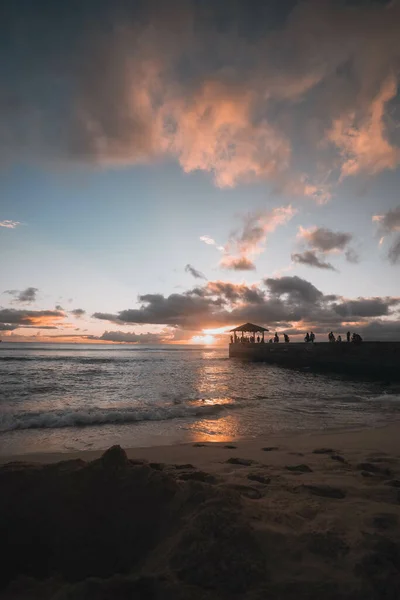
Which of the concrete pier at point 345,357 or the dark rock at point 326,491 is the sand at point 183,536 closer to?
the dark rock at point 326,491

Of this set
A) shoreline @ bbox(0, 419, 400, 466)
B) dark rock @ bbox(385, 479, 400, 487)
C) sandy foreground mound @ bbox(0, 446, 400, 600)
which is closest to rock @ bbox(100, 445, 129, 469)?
sandy foreground mound @ bbox(0, 446, 400, 600)

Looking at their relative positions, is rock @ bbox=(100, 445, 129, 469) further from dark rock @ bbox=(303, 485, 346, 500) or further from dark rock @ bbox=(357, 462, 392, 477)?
dark rock @ bbox=(357, 462, 392, 477)

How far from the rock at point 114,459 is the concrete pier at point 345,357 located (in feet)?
93.3

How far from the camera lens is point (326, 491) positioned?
Answer: 3.48m

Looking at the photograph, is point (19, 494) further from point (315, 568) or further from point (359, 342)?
point (359, 342)

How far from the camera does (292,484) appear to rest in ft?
12.1

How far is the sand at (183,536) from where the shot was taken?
5.86 feet

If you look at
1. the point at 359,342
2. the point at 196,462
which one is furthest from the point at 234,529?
the point at 359,342

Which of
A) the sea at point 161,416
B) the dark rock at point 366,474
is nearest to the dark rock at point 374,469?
the dark rock at point 366,474

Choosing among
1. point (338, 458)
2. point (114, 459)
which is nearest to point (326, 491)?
point (338, 458)

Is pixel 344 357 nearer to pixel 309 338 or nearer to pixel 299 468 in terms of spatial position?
pixel 309 338

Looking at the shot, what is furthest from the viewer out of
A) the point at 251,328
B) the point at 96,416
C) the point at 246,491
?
the point at 251,328

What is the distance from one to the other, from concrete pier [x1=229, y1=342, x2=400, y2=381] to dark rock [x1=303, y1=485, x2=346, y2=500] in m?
26.6

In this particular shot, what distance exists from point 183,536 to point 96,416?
27.8 feet
